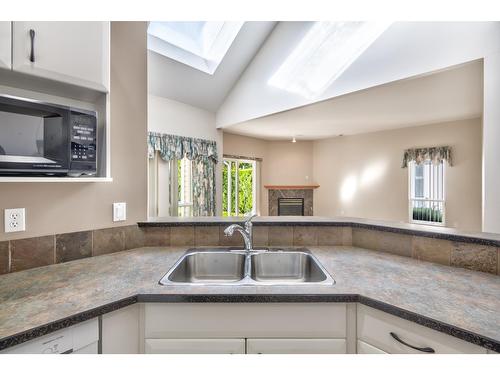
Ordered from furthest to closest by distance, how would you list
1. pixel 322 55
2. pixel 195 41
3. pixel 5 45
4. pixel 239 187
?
pixel 239 187
pixel 195 41
pixel 322 55
pixel 5 45

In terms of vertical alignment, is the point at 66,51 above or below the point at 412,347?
above

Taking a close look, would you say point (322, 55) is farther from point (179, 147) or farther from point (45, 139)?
point (45, 139)

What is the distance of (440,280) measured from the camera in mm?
1106

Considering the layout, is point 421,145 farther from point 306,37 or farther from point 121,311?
point 121,311

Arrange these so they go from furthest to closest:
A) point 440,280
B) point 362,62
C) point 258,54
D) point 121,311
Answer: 1. point 258,54
2. point 362,62
3. point 440,280
4. point 121,311

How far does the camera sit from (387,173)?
20.1 ft

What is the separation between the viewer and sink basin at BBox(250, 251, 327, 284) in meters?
1.53

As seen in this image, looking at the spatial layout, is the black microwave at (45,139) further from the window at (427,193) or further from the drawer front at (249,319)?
the window at (427,193)

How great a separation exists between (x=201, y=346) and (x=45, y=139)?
103 cm

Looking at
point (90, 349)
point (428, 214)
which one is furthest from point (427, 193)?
point (90, 349)

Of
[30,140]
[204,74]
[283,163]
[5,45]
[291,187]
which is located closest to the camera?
[5,45]
